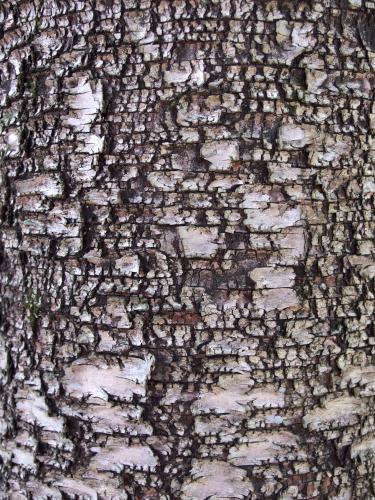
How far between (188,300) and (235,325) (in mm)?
117

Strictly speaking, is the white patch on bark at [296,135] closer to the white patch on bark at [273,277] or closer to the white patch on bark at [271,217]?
the white patch on bark at [271,217]

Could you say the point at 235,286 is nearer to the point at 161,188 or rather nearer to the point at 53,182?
the point at 161,188

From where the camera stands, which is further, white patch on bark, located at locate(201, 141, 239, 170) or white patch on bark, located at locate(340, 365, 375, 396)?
white patch on bark, located at locate(340, 365, 375, 396)

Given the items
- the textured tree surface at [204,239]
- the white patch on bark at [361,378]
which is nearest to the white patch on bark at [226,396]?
the textured tree surface at [204,239]

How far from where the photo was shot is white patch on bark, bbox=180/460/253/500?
1291 millimetres

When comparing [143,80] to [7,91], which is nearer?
[143,80]

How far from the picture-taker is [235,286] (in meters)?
1.28

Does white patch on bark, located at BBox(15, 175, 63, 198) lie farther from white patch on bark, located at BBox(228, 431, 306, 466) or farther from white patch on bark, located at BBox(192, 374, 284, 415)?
white patch on bark, located at BBox(228, 431, 306, 466)

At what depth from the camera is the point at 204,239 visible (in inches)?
49.8

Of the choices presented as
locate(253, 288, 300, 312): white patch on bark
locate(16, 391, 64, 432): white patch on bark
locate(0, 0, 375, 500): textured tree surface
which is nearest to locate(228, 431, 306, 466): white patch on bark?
locate(0, 0, 375, 500): textured tree surface

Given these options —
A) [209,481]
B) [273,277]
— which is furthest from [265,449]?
[273,277]

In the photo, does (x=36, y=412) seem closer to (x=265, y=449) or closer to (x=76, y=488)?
(x=76, y=488)

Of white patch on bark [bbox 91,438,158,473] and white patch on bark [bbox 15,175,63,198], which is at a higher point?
white patch on bark [bbox 15,175,63,198]

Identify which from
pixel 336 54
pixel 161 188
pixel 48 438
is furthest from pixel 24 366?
pixel 336 54
